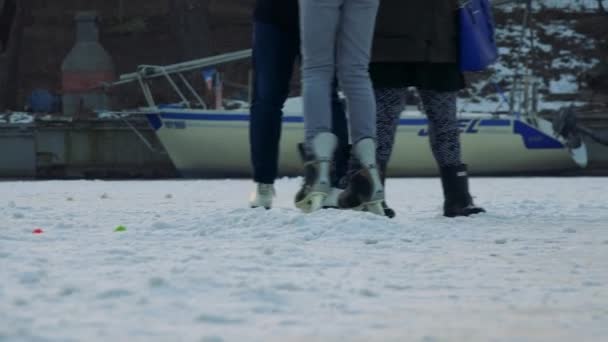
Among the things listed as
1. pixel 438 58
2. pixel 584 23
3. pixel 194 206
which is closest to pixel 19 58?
pixel 584 23

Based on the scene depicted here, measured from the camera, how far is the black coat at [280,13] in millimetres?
5445

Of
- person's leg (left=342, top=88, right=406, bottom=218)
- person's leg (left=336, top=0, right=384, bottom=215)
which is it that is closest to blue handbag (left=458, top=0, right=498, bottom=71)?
person's leg (left=342, top=88, right=406, bottom=218)

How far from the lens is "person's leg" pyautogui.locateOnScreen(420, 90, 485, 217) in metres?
5.87

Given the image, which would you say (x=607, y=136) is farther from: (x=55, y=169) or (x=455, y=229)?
(x=455, y=229)

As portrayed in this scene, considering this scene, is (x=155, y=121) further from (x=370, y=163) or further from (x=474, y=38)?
(x=370, y=163)

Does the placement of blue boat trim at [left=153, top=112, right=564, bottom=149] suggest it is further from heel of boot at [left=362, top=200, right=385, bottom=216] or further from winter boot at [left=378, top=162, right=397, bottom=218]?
heel of boot at [left=362, top=200, right=385, bottom=216]

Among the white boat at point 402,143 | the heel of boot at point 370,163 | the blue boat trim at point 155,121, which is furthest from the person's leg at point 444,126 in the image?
the blue boat trim at point 155,121

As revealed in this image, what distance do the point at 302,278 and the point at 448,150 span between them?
2737 mm

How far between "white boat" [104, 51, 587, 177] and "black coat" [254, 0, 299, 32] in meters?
14.7

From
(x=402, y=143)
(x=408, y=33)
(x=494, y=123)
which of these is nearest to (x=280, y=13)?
(x=408, y=33)

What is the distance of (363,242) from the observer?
14.2 feet

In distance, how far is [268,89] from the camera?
5.50 m

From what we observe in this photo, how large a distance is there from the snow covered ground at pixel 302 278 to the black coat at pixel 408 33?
627 millimetres

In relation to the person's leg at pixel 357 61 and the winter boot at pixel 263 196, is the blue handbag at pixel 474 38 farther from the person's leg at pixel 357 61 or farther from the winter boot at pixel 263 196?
the winter boot at pixel 263 196
